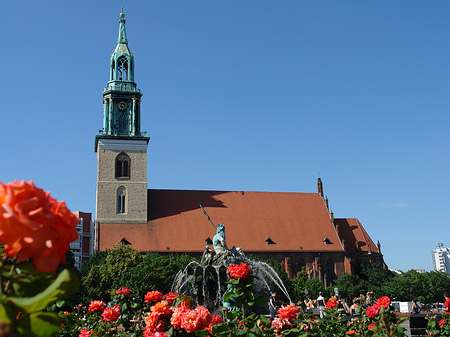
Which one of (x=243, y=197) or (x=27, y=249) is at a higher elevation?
(x=243, y=197)

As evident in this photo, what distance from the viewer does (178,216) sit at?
51.7 metres

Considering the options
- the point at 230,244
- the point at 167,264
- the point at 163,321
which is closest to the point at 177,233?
the point at 230,244

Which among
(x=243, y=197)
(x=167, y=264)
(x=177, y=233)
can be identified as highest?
(x=243, y=197)

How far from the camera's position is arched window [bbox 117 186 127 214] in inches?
1946

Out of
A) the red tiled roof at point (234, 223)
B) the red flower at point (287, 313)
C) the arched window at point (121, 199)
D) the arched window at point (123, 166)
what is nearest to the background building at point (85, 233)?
the red tiled roof at point (234, 223)

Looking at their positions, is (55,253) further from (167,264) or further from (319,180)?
(319,180)

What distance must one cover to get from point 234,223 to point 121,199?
36.1 feet

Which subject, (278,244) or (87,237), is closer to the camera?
(278,244)

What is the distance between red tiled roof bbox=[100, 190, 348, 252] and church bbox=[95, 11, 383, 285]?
0.30 ft

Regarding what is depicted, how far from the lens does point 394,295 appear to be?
49.3m

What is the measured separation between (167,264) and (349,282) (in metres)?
17.5

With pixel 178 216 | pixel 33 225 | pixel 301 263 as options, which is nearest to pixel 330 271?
pixel 301 263

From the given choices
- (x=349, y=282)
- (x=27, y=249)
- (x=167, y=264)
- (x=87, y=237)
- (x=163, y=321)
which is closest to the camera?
(x=27, y=249)

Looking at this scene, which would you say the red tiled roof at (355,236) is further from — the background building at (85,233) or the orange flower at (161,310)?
the background building at (85,233)
